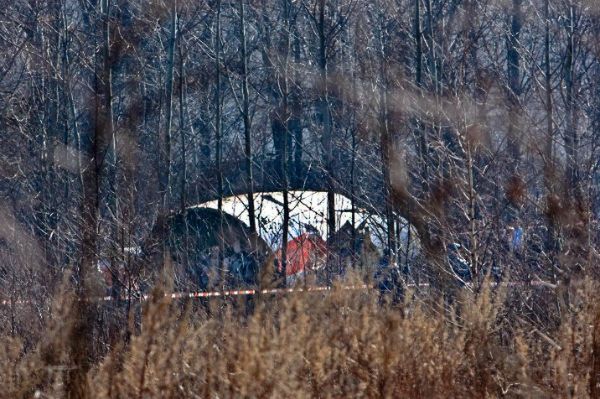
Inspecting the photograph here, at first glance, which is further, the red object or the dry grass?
the red object

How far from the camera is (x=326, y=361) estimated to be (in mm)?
5953

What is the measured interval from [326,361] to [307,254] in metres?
8.09

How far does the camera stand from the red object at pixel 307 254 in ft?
44.3

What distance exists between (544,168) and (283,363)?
18.8 ft

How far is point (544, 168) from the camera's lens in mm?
10445

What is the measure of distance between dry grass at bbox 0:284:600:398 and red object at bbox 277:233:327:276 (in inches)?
250

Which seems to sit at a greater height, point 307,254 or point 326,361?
point 307,254

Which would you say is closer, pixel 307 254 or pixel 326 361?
pixel 326 361

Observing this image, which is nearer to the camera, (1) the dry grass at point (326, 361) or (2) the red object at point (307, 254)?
(1) the dry grass at point (326, 361)

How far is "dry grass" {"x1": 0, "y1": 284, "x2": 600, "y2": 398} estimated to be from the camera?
5211mm

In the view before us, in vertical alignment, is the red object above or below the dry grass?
above

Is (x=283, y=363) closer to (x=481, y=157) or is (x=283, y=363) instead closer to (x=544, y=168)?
(x=544, y=168)

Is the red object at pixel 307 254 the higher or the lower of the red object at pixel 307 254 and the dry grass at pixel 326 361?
the higher

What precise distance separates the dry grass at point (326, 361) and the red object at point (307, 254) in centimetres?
635
